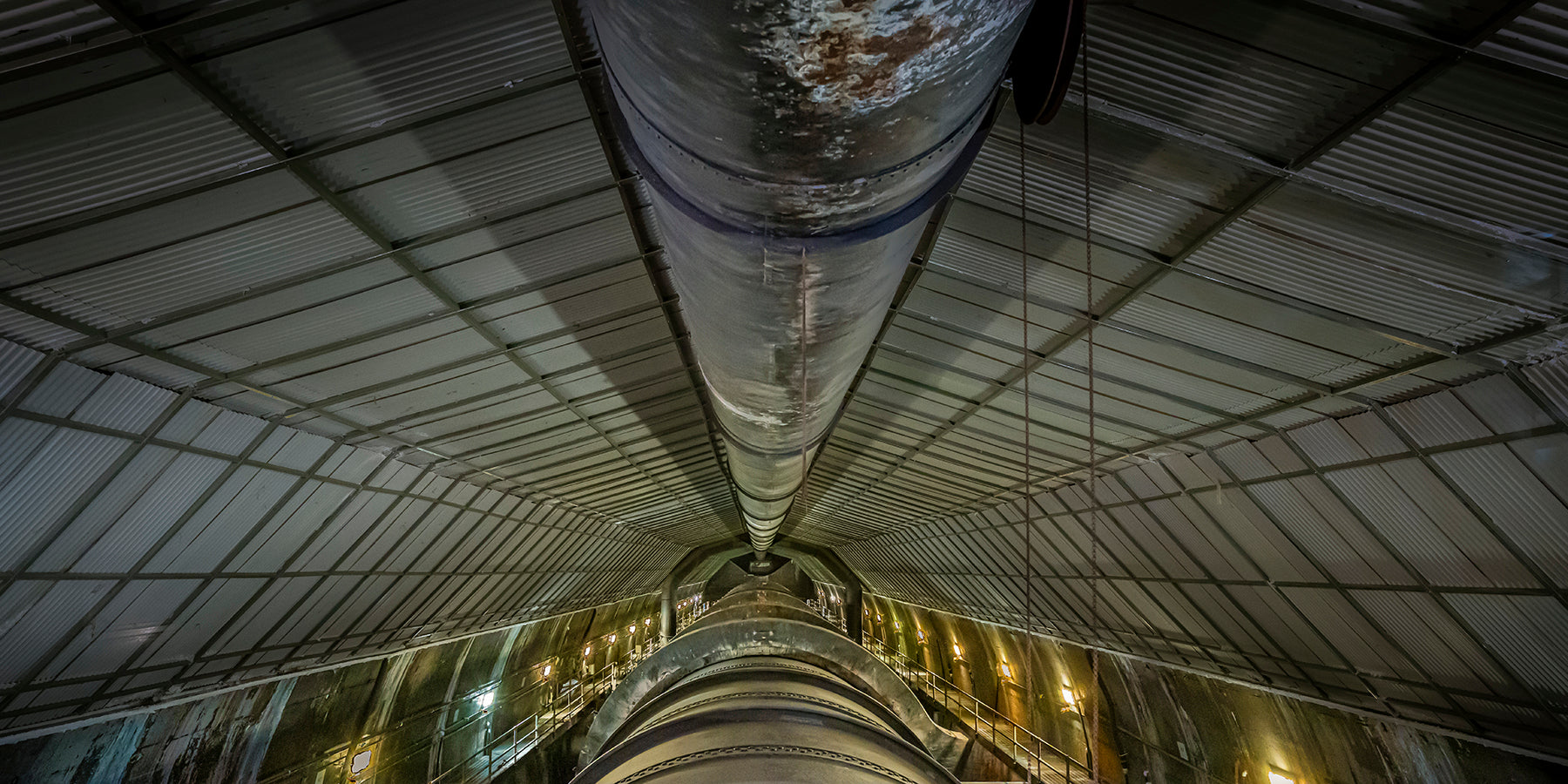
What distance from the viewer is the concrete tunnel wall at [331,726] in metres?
9.52

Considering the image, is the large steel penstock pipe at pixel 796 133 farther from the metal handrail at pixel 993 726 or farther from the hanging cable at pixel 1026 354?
the metal handrail at pixel 993 726

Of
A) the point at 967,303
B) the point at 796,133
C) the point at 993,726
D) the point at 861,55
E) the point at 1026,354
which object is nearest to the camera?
the point at 861,55

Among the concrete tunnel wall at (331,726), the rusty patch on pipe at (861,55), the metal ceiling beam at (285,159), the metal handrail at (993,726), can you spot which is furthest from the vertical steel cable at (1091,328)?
the concrete tunnel wall at (331,726)

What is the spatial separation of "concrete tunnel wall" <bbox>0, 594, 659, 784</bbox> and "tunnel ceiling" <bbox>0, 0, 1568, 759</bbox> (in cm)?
145

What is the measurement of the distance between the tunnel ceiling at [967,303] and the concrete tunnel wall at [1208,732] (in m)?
0.99

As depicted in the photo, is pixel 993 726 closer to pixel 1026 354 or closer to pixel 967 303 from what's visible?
pixel 967 303

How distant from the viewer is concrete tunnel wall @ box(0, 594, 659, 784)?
9523 mm

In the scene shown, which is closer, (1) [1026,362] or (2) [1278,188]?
(1) [1026,362]

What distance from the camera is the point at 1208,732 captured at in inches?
547

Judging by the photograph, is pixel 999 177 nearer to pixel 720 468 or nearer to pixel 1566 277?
pixel 1566 277

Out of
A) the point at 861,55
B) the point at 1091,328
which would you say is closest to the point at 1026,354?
the point at 1091,328

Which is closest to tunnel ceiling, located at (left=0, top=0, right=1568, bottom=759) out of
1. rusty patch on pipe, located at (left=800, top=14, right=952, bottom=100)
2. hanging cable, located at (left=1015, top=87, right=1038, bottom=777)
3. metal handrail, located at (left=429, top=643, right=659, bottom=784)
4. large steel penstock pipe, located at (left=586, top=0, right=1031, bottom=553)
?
hanging cable, located at (left=1015, top=87, right=1038, bottom=777)

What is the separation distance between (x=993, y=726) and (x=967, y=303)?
12205 millimetres

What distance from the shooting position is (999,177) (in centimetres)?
588
